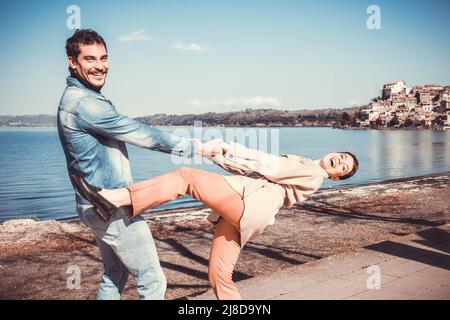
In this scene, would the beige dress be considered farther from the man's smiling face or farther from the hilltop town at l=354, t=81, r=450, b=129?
the hilltop town at l=354, t=81, r=450, b=129

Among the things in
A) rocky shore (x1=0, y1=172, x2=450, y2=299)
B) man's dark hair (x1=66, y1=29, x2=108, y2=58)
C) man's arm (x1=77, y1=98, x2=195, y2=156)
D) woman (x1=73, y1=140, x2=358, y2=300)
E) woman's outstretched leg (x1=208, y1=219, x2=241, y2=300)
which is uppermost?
man's dark hair (x1=66, y1=29, x2=108, y2=58)

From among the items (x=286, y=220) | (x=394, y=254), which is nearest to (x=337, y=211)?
(x=286, y=220)

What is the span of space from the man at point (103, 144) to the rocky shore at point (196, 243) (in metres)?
2.22

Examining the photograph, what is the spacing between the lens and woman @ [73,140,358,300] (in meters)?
2.50

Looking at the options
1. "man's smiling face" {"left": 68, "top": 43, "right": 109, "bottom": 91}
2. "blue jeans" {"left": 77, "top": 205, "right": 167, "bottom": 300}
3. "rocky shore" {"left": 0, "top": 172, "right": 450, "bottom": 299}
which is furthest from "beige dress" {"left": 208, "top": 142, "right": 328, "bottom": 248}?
"rocky shore" {"left": 0, "top": 172, "right": 450, "bottom": 299}

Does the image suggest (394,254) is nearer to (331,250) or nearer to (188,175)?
(331,250)

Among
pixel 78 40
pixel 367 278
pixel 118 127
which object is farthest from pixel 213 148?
pixel 367 278

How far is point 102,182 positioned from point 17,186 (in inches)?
1407

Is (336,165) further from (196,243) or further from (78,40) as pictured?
(196,243)

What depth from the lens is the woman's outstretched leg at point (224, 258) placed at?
2.99 metres

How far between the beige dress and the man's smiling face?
0.93 m

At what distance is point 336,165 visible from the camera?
3422mm

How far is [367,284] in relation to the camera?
→ 4484 millimetres

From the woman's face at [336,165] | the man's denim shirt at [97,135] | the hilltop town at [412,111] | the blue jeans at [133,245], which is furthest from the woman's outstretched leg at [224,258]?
the hilltop town at [412,111]
